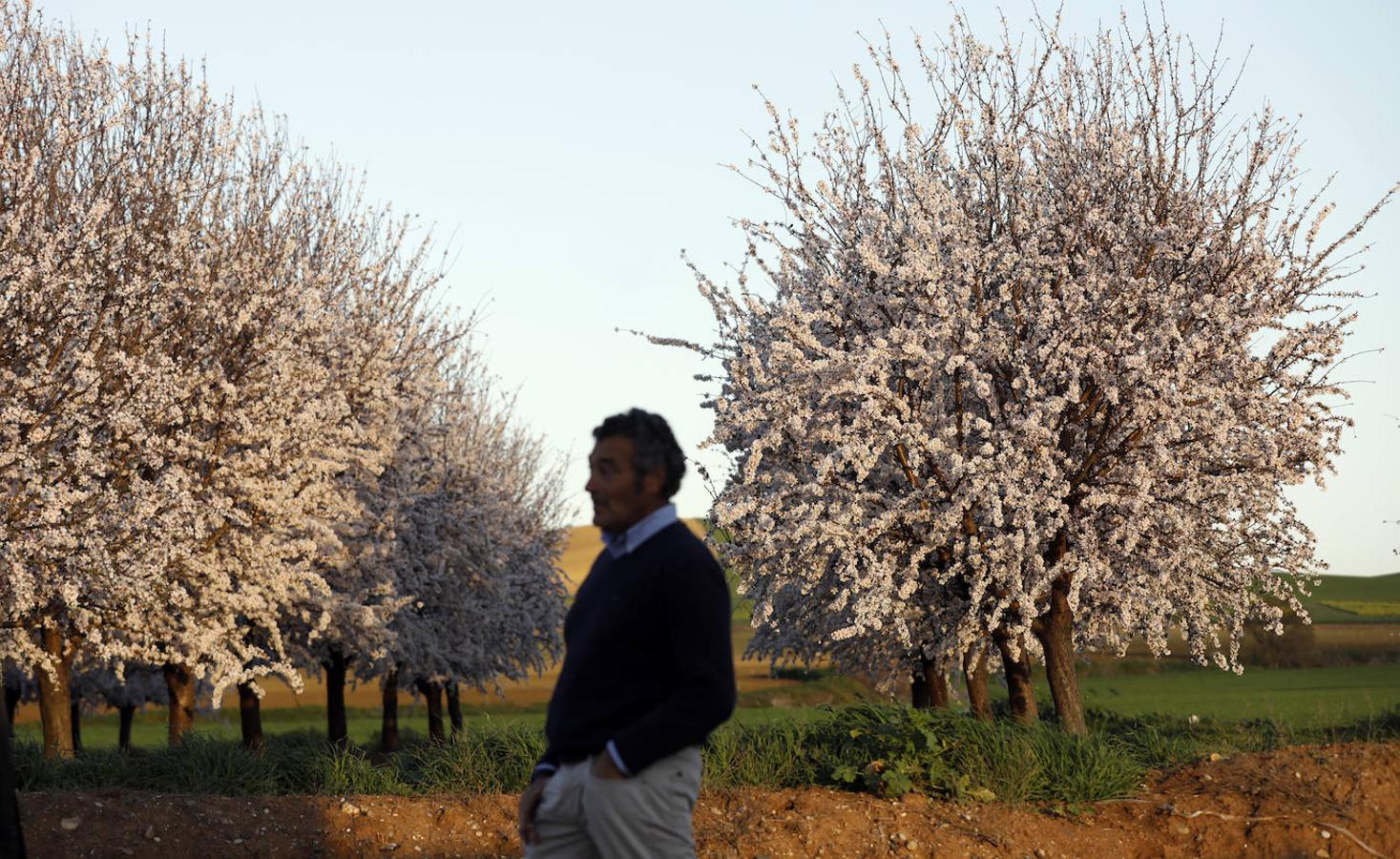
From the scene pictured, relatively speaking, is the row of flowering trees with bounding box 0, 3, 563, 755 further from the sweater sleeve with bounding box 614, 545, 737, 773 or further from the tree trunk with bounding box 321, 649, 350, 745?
the sweater sleeve with bounding box 614, 545, 737, 773

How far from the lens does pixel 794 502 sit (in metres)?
15.3

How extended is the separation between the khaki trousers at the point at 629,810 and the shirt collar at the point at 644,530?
2.32 ft

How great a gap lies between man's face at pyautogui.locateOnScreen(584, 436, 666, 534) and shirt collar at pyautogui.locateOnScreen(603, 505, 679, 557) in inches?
0.9

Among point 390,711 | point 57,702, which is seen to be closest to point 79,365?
point 57,702

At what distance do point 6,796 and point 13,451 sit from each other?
9.72 metres

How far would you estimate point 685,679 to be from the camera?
14.5 ft

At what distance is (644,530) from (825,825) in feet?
21.2

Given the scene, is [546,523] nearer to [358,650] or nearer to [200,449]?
[358,650]

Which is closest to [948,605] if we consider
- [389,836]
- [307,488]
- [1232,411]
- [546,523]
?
[1232,411]

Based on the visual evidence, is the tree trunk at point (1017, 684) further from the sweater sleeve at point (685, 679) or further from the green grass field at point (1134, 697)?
the green grass field at point (1134, 697)

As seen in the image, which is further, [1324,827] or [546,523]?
[546,523]

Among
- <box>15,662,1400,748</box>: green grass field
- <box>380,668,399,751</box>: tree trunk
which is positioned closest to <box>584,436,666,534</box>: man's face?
<box>15,662,1400,748</box>: green grass field

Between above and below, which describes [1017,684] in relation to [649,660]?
below

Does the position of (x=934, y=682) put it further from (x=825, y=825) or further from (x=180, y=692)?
(x=180, y=692)
